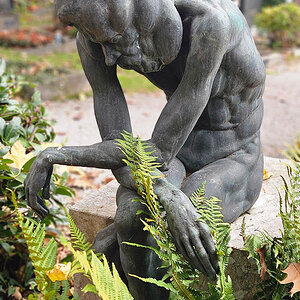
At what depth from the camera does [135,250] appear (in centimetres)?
250

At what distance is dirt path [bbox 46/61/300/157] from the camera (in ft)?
22.1

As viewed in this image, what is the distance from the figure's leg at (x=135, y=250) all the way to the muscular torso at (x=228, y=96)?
281mm

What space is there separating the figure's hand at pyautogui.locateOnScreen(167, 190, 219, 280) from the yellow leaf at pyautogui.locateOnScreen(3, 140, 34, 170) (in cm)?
120

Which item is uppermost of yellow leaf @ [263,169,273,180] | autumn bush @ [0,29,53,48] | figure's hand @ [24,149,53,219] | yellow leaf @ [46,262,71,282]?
figure's hand @ [24,149,53,219]

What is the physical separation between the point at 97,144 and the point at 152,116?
5232 millimetres

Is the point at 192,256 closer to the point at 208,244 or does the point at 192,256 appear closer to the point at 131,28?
the point at 208,244

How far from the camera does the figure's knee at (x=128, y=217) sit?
2.40 m

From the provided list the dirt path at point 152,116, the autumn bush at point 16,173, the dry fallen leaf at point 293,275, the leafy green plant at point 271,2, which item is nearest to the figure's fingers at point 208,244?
the dry fallen leaf at point 293,275

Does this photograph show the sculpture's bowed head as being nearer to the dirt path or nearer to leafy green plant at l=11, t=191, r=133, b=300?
leafy green plant at l=11, t=191, r=133, b=300

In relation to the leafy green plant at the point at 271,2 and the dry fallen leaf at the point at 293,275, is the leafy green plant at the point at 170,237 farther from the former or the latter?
the leafy green plant at the point at 271,2

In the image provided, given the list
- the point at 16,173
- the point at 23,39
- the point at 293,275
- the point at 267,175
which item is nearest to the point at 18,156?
the point at 16,173

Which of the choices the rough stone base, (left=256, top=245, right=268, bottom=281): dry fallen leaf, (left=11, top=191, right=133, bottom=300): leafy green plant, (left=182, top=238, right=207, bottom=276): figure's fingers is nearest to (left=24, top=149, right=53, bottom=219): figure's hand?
(left=11, top=191, right=133, bottom=300): leafy green plant

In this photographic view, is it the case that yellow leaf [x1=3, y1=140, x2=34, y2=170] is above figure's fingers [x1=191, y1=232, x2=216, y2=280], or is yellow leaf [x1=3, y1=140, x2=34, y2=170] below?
below

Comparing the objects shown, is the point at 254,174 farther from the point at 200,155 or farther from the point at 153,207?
the point at 153,207
